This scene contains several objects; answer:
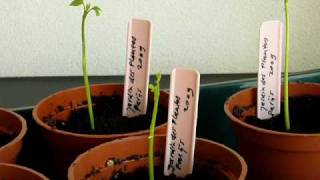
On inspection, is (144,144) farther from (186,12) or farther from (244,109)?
(186,12)

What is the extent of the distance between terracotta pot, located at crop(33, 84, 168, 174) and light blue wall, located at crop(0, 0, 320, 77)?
17 cm

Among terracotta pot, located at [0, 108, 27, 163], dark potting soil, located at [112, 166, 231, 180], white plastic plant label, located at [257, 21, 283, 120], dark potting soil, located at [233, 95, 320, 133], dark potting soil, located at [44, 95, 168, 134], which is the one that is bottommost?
dark potting soil, located at [112, 166, 231, 180]

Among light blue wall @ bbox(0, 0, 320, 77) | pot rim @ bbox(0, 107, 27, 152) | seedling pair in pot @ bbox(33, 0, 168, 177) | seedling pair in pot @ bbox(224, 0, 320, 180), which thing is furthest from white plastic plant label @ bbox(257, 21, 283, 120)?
pot rim @ bbox(0, 107, 27, 152)

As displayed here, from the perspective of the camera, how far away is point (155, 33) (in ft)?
3.25

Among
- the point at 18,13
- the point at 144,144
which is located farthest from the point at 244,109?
the point at 18,13

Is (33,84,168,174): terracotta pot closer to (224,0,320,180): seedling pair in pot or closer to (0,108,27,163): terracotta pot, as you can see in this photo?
(0,108,27,163): terracotta pot

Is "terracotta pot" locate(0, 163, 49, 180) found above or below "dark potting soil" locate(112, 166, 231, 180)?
above

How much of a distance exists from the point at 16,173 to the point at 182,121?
22 centimetres

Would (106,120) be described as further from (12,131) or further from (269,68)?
(269,68)

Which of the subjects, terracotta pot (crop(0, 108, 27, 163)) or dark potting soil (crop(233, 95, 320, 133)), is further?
dark potting soil (crop(233, 95, 320, 133))

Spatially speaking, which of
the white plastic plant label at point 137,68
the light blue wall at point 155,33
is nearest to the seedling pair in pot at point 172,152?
the white plastic plant label at point 137,68

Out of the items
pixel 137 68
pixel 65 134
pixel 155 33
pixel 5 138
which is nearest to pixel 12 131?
pixel 5 138

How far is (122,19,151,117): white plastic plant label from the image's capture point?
75cm

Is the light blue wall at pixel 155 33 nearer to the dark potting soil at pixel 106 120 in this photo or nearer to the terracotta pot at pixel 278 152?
the dark potting soil at pixel 106 120
